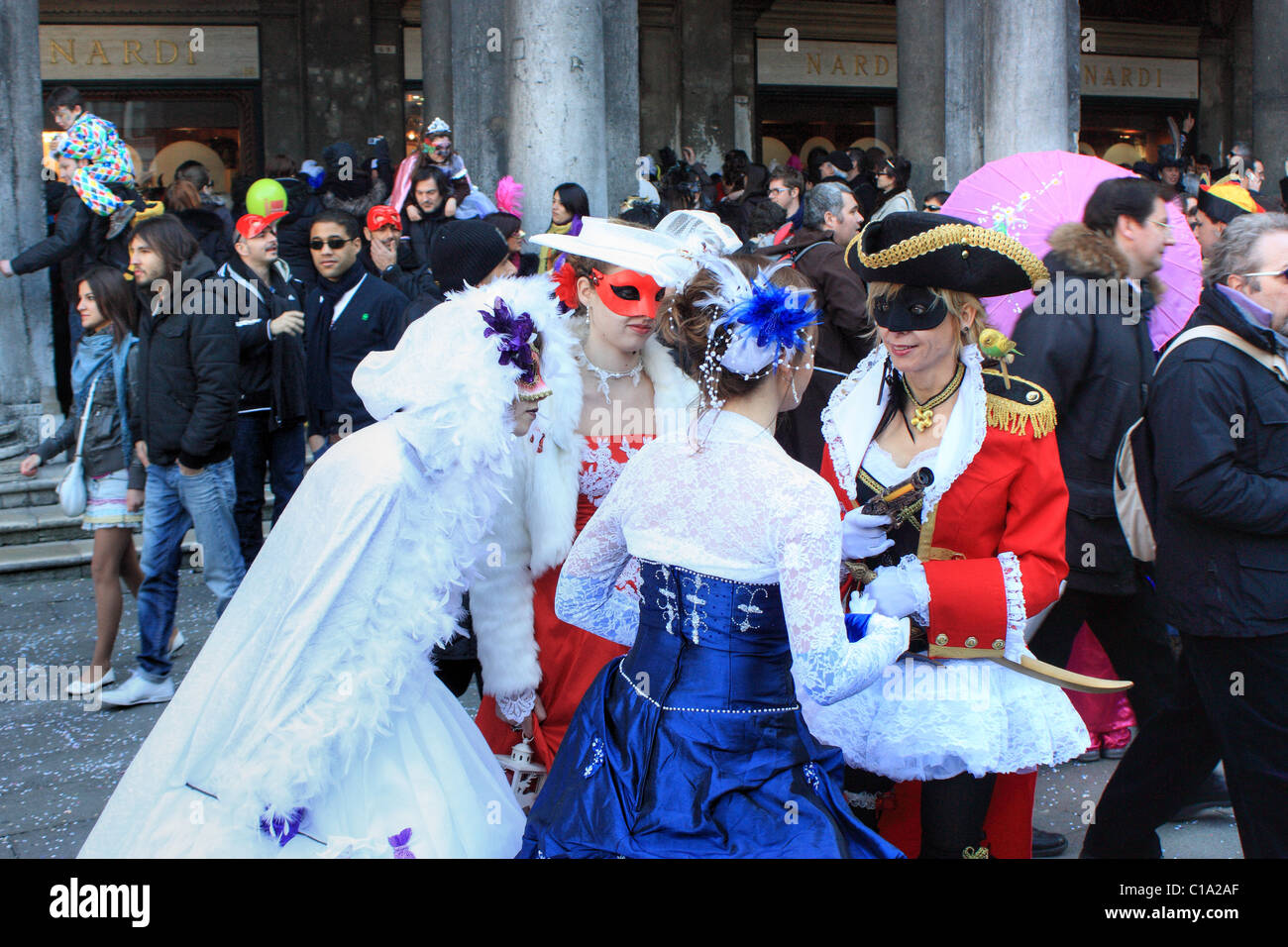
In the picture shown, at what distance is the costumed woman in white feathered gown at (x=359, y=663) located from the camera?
8.23 ft

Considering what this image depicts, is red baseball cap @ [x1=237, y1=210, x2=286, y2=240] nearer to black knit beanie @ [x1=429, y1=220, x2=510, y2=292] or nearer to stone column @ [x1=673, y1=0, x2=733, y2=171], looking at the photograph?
black knit beanie @ [x1=429, y1=220, x2=510, y2=292]

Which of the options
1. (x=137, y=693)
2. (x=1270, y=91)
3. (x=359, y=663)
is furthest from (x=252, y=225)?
(x=1270, y=91)

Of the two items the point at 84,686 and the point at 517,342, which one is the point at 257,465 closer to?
the point at 84,686

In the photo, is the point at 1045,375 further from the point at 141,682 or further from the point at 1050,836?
the point at 141,682

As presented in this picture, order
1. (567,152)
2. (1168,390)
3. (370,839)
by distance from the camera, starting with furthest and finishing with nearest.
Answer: (567,152), (1168,390), (370,839)

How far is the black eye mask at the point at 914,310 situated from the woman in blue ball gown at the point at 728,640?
1.18ft

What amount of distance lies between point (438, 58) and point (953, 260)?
9996 mm

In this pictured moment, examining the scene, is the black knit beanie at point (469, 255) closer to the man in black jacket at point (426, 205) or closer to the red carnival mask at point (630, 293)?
the red carnival mask at point (630, 293)

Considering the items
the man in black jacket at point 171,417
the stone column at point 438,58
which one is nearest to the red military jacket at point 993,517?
the man in black jacket at point 171,417

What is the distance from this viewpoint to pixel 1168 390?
3193mm
